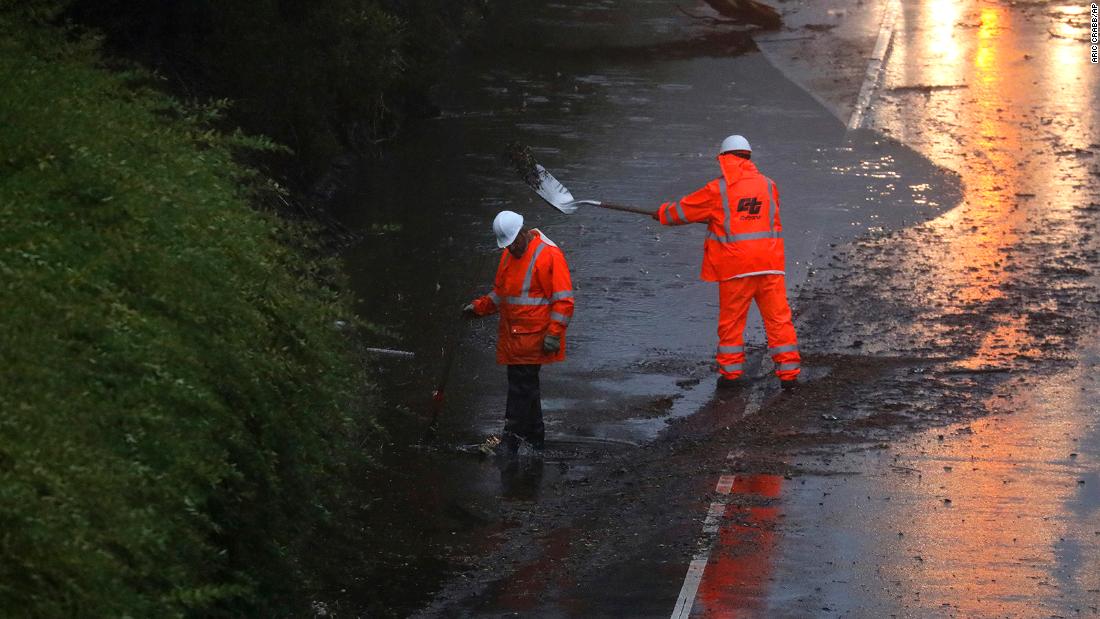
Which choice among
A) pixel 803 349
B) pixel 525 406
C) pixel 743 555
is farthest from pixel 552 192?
pixel 743 555

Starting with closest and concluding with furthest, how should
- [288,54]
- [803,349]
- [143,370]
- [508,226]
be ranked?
[143,370] < [508,226] < [803,349] < [288,54]

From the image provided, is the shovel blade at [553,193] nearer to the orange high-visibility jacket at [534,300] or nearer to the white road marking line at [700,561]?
the orange high-visibility jacket at [534,300]

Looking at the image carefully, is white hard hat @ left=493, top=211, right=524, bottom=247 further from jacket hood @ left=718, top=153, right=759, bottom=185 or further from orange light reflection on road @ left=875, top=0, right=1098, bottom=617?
orange light reflection on road @ left=875, top=0, right=1098, bottom=617

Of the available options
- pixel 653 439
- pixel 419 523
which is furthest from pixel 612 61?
pixel 419 523

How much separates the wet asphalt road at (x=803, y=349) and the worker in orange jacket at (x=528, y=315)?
11.3 inches

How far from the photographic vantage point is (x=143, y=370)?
566 cm

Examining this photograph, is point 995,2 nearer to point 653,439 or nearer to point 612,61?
point 612,61

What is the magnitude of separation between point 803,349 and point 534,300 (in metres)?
2.43

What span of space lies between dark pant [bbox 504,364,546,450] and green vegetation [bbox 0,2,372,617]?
6.64 feet

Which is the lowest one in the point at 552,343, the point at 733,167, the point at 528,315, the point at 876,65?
the point at 876,65

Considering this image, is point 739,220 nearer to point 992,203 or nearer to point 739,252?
point 739,252

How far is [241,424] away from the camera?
6156 millimetres

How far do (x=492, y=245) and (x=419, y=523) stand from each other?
5.77m

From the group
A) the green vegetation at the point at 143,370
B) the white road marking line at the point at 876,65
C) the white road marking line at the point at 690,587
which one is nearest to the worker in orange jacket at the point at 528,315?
the green vegetation at the point at 143,370
